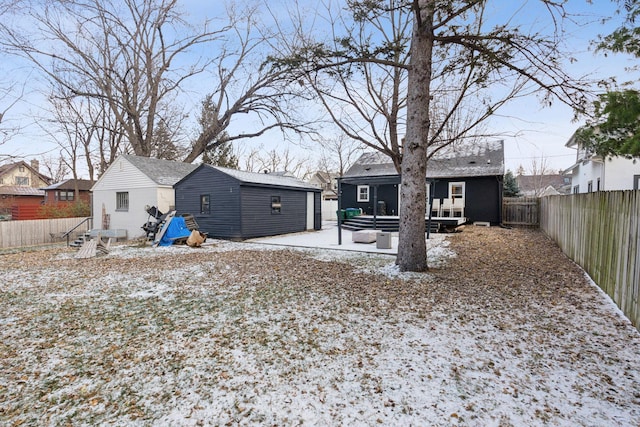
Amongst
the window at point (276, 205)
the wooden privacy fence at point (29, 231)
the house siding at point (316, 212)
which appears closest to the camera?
the window at point (276, 205)

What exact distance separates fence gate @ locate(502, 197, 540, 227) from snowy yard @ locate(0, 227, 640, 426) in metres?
11.4

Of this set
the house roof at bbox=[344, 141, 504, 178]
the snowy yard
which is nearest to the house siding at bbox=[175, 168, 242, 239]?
the snowy yard

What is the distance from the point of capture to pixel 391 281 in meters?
5.98

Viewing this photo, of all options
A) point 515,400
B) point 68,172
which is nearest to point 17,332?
point 515,400

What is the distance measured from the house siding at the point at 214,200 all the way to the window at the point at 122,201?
3739mm

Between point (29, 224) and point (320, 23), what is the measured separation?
52.3ft

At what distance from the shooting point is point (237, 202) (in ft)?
41.5

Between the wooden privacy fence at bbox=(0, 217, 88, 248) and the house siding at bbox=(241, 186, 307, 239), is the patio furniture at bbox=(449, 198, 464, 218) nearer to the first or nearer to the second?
the house siding at bbox=(241, 186, 307, 239)

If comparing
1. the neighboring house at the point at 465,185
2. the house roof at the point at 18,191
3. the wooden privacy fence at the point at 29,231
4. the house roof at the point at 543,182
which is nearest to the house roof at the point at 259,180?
the neighboring house at the point at 465,185

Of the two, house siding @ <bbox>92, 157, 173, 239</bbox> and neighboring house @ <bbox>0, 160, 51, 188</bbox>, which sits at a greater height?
neighboring house @ <bbox>0, 160, 51, 188</bbox>

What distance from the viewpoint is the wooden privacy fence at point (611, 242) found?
12.5 feet

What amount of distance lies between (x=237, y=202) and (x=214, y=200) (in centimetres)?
137

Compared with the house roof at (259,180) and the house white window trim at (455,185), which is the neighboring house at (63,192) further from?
the house white window trim at (455,185)

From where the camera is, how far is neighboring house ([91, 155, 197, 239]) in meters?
15.3
